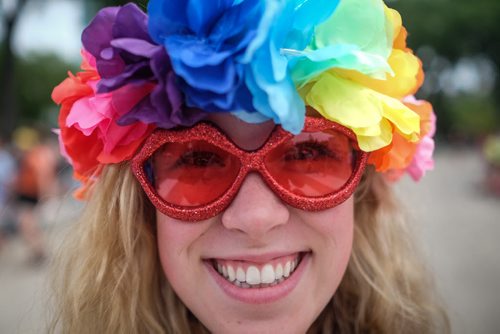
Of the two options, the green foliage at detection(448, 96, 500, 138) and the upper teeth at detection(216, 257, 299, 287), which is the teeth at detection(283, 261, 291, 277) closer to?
the upper teeth at detection(216, 257, 299, 287)

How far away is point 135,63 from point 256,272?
2.10 feet

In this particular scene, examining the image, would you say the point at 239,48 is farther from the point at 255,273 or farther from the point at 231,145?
the point at 255,273

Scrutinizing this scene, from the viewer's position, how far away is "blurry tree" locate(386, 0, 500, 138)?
1250 inches

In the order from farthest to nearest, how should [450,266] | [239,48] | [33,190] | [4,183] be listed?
[4,183] → [33,190] → [450,266] → [239,48]

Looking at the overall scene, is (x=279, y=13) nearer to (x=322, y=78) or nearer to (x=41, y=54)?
(x=322, y=78)

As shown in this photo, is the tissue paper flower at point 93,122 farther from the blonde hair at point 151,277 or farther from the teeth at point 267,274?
the teeth at point 267,274

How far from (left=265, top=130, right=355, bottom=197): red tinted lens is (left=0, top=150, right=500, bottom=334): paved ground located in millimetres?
829

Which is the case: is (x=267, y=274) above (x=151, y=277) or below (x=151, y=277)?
above

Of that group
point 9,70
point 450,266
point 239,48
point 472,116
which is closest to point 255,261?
point 239,48

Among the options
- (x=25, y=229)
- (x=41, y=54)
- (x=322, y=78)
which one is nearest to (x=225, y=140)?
(x=322, y=78)

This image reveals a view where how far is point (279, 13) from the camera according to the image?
1.04 meters

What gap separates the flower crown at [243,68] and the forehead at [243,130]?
70 millimetres

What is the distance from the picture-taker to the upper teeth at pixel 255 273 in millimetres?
1236

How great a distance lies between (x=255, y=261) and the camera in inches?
48.5
